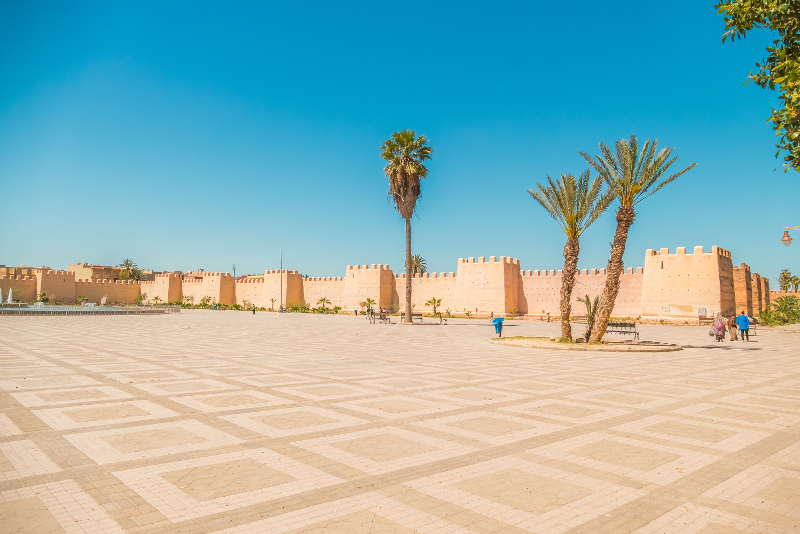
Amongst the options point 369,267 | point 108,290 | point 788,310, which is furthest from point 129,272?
point 788,310

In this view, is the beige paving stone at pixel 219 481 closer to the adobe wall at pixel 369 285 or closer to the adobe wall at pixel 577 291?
the adobe wall at pixel 577 291

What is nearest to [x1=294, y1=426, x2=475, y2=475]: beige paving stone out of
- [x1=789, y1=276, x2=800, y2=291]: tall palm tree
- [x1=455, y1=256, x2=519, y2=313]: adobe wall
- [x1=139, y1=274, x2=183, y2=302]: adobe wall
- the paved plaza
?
the paved plaza

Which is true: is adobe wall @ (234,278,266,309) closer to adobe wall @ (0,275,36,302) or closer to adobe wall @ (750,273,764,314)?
adobe wall @ (0,275,36,302)

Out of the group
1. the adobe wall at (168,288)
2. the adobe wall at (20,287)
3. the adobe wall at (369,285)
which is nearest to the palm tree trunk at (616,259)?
the adobe wall at (369,285)

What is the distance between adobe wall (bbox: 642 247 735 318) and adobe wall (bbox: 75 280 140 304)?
59697 millimetres

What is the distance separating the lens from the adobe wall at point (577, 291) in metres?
35.1

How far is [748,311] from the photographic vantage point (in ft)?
117

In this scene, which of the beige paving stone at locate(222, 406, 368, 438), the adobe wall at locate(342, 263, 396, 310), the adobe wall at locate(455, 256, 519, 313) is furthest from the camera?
the adobe wall at locate(342, 263, 396, 310)

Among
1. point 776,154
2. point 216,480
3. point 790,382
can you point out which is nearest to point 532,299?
point 790,382

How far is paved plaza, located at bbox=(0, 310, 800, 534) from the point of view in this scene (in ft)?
10.2

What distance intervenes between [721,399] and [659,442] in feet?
9.76

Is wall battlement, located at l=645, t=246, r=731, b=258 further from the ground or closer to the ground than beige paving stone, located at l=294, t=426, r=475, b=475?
further from the ground

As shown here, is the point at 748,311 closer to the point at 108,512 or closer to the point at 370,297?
the point at 370,297

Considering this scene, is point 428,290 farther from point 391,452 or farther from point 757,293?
point 391,452
